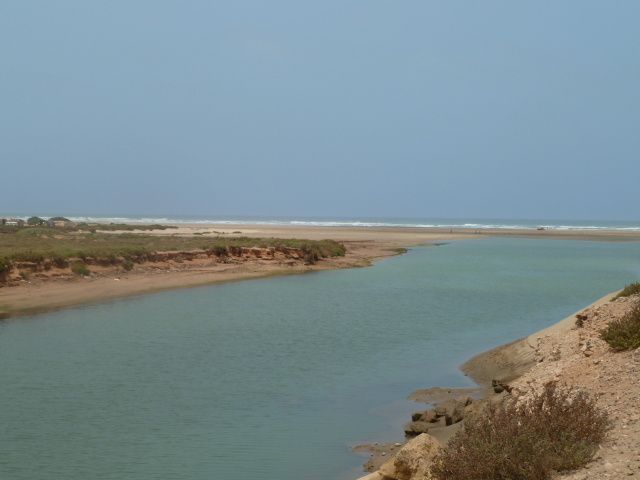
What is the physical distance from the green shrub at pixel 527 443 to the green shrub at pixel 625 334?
352cm

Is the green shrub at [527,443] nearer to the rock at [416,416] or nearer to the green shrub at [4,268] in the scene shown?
the rock at [416,416]

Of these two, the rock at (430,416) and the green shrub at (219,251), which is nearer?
the rock at (430,416)

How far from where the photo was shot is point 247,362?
667 inches

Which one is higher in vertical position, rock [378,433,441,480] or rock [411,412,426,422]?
rock [378,433,441,480]

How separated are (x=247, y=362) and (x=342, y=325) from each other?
625 centimetres

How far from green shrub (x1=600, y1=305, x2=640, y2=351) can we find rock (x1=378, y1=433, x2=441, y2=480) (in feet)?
15.5

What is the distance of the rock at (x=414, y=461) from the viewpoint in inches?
315

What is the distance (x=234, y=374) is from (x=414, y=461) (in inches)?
324

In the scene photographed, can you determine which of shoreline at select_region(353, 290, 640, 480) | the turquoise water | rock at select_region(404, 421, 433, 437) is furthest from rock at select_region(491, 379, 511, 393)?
rock at select_region(404, 421, 433, 437)

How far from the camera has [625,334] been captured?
37.5ft

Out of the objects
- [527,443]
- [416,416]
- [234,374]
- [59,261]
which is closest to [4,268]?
[59,261]

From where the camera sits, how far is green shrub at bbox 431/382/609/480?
686 cm

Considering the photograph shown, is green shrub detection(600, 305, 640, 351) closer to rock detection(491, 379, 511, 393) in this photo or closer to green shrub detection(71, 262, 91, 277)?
rock detection(491, 379, 511, 393)

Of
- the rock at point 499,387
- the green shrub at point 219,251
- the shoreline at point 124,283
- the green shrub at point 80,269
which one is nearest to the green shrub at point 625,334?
the rock at point 499,387
